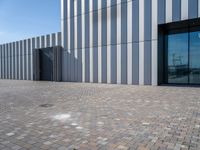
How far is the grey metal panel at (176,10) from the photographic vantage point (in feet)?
46.2

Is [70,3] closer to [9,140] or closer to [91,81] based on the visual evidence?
[91,81]

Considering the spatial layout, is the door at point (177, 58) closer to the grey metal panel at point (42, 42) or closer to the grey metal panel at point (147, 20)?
the grey metal panel at point (147, 20)

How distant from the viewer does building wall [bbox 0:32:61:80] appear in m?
22.5

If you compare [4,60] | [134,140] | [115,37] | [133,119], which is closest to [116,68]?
[115,37]

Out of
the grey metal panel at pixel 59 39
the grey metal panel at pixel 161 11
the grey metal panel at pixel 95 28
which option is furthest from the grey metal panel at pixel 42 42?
the grey metal panel at pixel 161 11

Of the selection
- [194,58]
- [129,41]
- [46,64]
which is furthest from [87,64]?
[194,58]

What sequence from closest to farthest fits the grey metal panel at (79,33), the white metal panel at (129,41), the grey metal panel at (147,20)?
the grey metal panel at (147,20) < the white metal panel at (129,41) < the grey metal panel at (79,33)

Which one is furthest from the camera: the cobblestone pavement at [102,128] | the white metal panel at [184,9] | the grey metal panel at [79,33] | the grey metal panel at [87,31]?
the grey metal panel at [79,33]

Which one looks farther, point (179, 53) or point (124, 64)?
point (124, 64)

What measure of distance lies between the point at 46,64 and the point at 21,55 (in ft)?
16.3

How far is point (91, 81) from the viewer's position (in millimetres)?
18828

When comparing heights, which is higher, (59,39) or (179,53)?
(59,39)

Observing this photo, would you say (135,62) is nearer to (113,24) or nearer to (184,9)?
(113,24)

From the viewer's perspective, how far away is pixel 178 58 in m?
16.2
